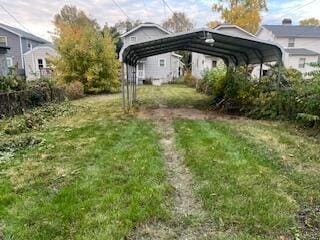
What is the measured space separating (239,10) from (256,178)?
111 feet

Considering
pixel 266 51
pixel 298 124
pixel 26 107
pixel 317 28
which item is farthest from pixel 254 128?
pixel 317 28

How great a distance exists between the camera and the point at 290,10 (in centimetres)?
3422

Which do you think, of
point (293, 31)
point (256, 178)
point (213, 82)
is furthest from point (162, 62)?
point (256, 178)

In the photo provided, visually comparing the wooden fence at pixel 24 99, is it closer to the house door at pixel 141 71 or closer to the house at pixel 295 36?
the house door at pixel 141 71

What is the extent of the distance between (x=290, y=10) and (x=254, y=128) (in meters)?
30.9

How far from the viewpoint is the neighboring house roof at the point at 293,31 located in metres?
31.6

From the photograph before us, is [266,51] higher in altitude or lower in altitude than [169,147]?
higher

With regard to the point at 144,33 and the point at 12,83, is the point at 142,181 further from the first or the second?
the point at 144,33

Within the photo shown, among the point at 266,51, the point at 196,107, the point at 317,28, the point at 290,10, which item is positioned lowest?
the point at 196,107

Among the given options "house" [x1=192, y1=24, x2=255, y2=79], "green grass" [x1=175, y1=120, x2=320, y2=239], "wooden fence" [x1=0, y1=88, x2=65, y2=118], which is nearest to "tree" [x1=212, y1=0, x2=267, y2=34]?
"house" [x1=192, y1=24, x2=255, y2=79]

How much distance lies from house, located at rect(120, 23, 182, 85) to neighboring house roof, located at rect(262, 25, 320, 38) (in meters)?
10.5

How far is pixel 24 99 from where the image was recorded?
11.0 m

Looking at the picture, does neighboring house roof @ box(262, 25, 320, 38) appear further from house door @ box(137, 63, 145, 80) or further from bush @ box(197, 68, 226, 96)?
bush @ box(197, 68, 226, 96)

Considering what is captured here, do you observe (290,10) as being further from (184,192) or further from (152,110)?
(184,192)
